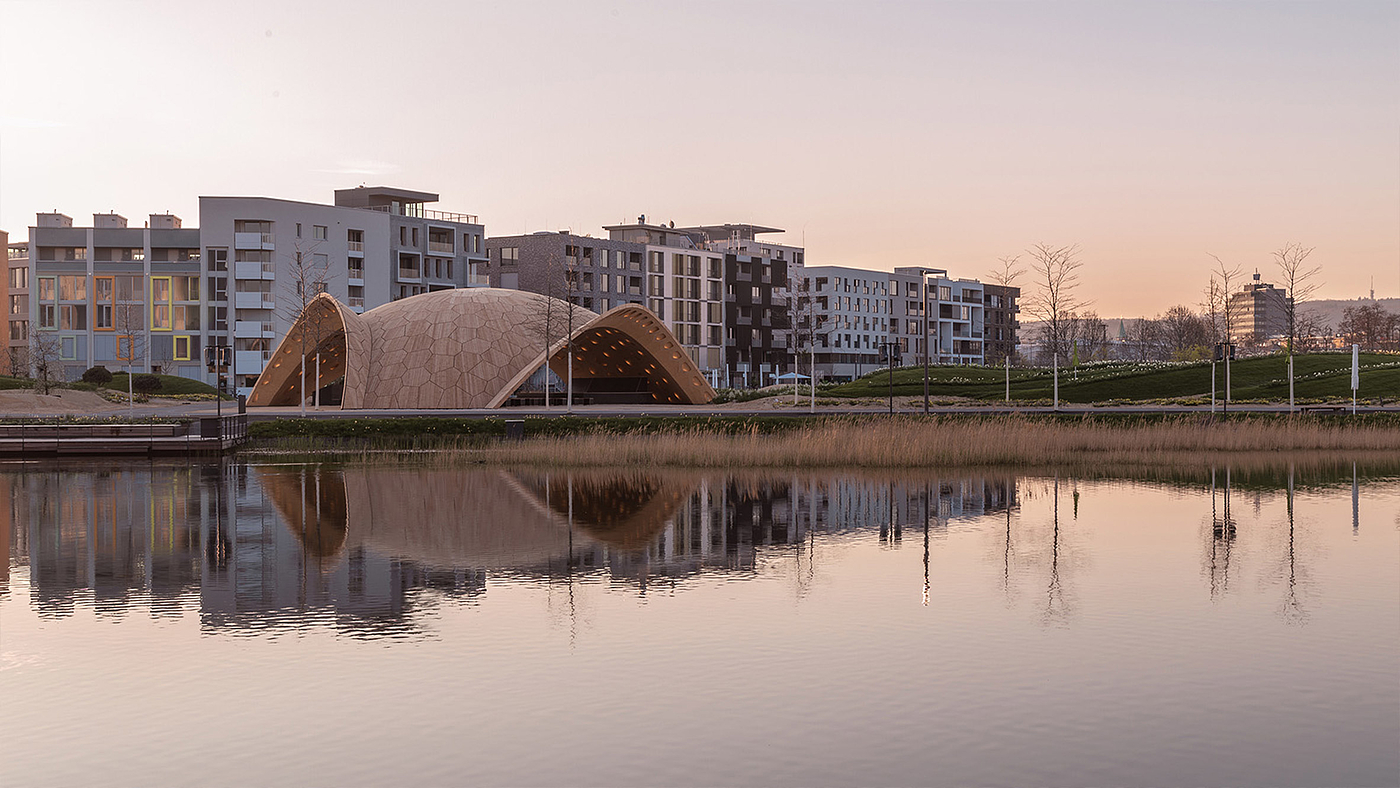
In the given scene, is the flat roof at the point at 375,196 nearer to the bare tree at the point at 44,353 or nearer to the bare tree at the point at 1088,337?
the bare tree at the point at 44,353

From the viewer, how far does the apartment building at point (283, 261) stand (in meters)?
112

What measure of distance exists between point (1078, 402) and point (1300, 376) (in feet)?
44.5

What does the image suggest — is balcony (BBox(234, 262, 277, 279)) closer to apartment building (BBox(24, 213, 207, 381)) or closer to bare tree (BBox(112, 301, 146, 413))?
apartment building (BBox(24, 213, 207, 381))

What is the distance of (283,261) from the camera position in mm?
113250

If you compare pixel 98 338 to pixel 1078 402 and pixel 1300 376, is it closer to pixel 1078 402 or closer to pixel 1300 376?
pixel 1078 402

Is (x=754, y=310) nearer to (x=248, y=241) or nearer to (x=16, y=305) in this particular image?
(x=248, y=241)

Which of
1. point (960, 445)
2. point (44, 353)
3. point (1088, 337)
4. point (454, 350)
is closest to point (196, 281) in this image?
point (44, 353)

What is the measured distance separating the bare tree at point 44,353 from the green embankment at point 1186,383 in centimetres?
5393

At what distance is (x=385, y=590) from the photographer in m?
16.0

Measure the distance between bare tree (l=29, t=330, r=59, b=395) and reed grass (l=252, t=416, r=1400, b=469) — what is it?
6140cm

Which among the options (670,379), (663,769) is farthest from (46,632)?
(670,379)

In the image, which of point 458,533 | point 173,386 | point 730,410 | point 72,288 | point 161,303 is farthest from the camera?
point 72,288

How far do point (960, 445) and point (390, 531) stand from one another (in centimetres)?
1771

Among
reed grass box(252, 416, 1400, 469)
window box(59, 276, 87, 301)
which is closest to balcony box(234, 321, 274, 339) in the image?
window box(59, 276, 87, 301)
